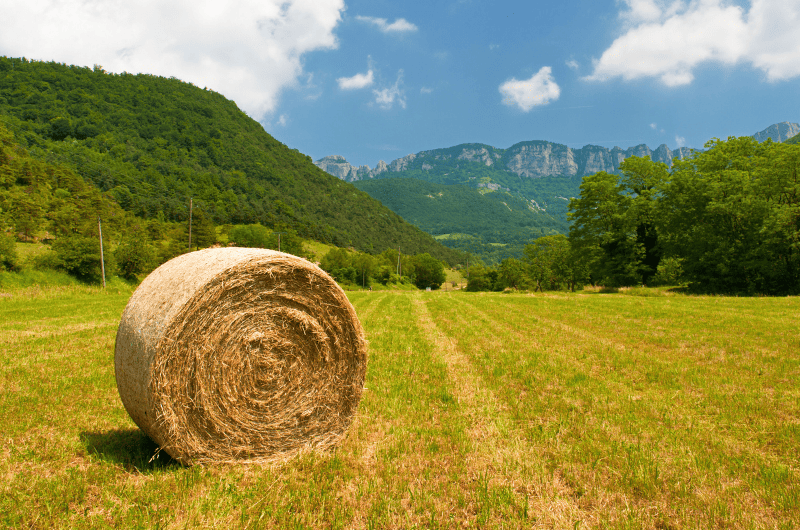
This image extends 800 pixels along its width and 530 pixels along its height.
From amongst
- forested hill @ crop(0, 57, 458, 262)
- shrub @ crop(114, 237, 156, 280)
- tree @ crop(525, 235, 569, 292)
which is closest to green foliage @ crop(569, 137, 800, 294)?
tree @ crop(525, 235, 569, 292)

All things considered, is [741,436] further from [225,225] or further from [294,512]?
[225,225]

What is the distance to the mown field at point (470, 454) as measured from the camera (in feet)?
10.8

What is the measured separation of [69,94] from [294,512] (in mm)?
167608

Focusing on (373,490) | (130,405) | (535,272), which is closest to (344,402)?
(373,490)

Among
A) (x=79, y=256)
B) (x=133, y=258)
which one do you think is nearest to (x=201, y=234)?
(x=133, y=258)

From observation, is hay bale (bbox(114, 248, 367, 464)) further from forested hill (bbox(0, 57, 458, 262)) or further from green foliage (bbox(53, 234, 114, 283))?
forested hill (bbox(0, 57, 458, 262))

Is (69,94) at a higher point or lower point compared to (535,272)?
higher

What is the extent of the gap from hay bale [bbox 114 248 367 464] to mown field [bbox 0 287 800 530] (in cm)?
39

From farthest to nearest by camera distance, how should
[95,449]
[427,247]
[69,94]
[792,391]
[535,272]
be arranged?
[427,247] < [69,94] < [535,272] < [792,391] < [95,449]

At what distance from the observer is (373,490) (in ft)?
12.0

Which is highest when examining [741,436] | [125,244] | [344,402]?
[125,244]

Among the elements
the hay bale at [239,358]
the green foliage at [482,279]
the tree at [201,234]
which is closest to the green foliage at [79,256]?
the tree at [201,234]

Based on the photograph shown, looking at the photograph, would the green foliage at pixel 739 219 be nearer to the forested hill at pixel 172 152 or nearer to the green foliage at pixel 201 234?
the green foliage at pixel 201 234

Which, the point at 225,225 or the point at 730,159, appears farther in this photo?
the point at 225,225
